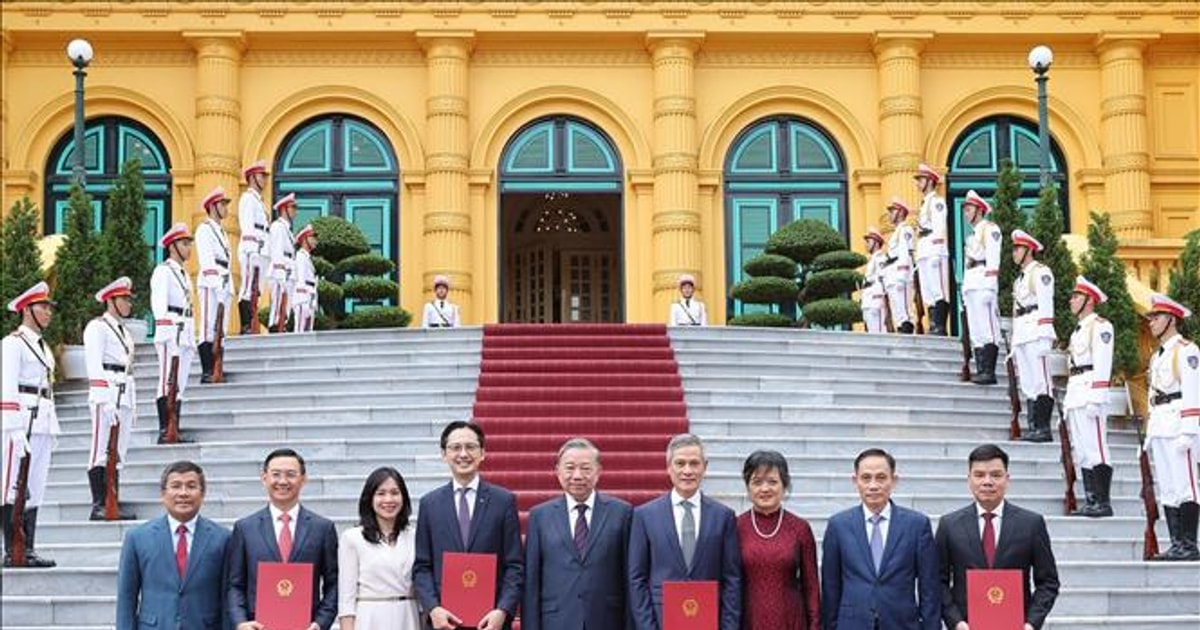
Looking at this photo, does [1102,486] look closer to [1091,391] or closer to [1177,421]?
[1091,391]

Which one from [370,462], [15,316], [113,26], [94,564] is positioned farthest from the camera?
[113,26]

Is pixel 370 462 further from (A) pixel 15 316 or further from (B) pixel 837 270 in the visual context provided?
(B) pixel 837 270

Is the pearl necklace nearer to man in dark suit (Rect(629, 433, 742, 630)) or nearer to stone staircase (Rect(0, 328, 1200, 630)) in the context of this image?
man in dark suit (Rect(629, 433, 742, 630))

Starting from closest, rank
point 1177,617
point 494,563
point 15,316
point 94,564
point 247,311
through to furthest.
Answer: point 494,563, point 1177,617, point 94,564, point 15,316, point 247,311

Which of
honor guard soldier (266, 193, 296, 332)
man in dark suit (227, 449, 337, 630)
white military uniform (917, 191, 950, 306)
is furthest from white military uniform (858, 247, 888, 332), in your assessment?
man in dark suit (227, 449, 337, 630)

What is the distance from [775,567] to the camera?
778cm

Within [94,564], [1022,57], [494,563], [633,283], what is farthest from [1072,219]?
[494,563]

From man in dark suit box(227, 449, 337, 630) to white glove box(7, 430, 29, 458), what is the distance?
4.79 m

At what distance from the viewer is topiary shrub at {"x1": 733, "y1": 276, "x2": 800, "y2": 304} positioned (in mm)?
25125

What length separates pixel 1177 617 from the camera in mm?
11164

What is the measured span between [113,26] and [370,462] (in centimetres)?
1561

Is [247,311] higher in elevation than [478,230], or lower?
Answer: lower

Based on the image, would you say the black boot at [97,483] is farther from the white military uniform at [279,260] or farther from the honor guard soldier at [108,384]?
the white military uniform at [279,260]

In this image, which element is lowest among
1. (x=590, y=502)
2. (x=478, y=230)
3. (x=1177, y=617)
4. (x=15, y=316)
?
(x=1177, y=617)
